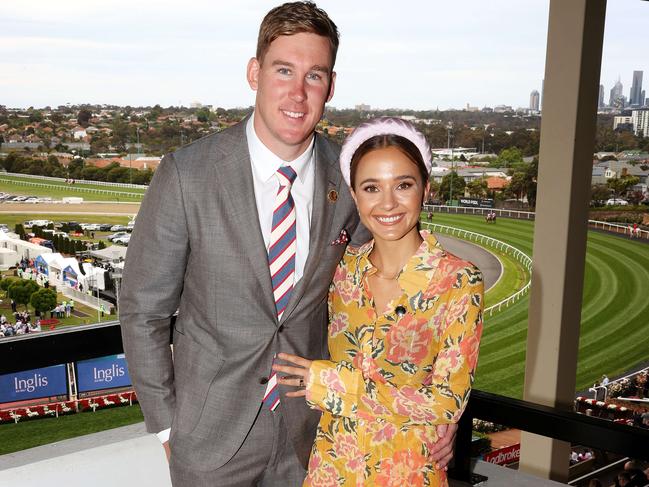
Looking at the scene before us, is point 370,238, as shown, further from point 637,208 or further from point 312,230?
point 637,208

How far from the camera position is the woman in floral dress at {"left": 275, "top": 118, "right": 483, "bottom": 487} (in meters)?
1.42

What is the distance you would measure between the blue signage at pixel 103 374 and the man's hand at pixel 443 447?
17.3 ft

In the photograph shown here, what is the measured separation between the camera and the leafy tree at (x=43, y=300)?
304 inches

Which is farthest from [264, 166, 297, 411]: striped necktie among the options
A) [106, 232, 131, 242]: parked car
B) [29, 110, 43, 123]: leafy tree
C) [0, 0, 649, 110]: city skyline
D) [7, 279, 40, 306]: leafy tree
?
[7, 279, 40, 306]: leafy tree

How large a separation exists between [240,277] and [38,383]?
7767 millimetres

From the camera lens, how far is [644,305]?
17.0m

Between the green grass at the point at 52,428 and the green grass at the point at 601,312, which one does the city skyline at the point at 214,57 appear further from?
the green grass at the point at 52,428

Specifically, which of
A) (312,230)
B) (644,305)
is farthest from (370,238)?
(644,305)

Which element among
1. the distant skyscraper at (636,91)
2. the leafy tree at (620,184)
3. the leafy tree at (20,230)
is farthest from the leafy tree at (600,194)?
the leafy tree at (20,230)

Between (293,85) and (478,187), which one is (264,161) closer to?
(293,85)

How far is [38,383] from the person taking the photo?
834 cm

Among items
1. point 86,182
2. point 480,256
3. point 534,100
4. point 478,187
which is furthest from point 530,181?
point 480,256

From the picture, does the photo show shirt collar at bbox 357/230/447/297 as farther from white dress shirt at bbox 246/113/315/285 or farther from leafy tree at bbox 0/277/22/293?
leafy tree at bbox 0/277/22/293

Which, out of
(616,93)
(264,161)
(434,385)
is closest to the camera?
(434,385)
